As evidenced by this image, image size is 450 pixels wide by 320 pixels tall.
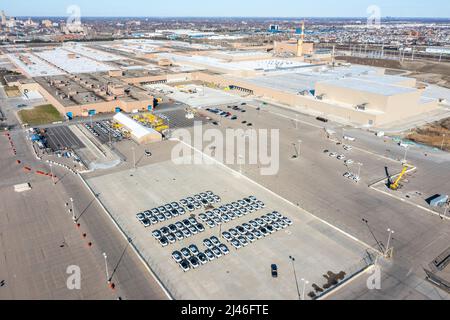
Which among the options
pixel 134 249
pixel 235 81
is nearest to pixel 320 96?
pixel 235 81

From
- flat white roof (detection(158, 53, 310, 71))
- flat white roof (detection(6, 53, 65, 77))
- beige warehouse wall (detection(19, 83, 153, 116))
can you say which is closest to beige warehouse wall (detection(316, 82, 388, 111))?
flat white roof (detection(158, 53, 310, 71))

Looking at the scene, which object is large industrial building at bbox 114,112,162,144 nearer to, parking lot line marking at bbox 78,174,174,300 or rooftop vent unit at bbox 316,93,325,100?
parking lot line marking at bbox 78,174,174,300

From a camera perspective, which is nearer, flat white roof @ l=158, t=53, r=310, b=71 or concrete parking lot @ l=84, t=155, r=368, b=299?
concrete parking lot @ l=84, t=155, r=368, b=299

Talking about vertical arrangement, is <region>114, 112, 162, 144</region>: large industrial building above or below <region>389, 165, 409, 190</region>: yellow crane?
above

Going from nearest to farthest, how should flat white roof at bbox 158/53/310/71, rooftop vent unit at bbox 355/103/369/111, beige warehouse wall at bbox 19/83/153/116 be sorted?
rooftop vent unit at bbox 355/103/369/111, beige warehouse wall at bbox 19/83/153/116, flat white roof at bbox 158/53/310/71

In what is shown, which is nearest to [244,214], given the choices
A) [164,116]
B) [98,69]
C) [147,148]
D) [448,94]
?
[147,148]

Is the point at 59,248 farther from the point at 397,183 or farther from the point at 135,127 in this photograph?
the point at 397,183
